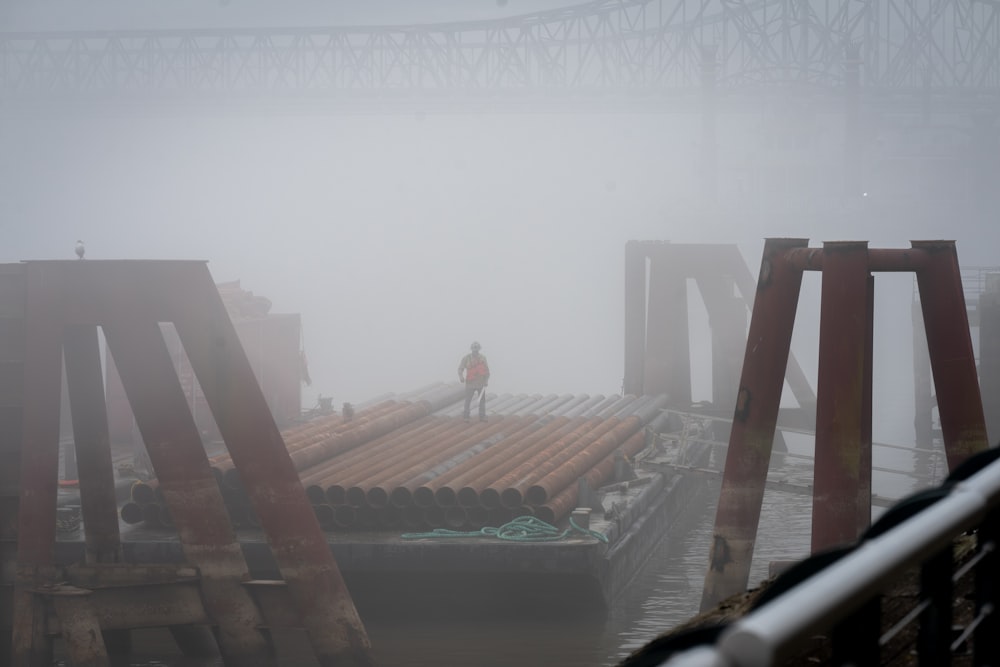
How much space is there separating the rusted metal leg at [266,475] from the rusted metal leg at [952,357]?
16.7 feet

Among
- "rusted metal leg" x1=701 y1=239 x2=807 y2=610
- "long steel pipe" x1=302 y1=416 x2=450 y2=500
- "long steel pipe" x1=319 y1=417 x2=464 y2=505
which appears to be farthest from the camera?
"long steel pipe" x1=302 y1=416 x2=450 y2=500

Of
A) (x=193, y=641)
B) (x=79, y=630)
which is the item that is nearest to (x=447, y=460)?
(x=193, y=641)

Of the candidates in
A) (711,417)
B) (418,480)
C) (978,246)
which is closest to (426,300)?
(978,246)

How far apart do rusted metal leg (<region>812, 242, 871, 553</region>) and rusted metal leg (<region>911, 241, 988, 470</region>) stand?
2.25 feet

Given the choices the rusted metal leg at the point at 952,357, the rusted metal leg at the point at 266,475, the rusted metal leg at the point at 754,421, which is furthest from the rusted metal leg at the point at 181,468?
the rusted metal leg at the point at 952,357

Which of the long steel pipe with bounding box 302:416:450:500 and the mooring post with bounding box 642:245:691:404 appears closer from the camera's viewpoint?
the long steel pipe with bounding box 302:416:450:500

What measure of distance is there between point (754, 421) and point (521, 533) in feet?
11.9

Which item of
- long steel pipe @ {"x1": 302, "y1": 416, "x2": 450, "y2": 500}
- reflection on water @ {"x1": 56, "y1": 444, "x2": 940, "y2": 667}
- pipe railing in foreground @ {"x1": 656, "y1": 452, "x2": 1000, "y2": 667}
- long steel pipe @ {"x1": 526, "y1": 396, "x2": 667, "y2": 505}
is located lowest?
reflection on water @ {"x1": 56, "y1": 444, "x2": 940, "y2": 667}

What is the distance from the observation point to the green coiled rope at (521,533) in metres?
13.5

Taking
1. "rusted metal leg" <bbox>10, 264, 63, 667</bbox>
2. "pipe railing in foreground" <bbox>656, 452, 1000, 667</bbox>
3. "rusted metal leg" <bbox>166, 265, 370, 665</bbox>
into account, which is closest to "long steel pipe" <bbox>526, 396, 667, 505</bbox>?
"rusted metal leg" <bbox>166, 265, 370, 665</bbox>

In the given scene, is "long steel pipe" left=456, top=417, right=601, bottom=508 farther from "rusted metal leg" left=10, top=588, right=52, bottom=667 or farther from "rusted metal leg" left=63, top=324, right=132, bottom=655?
"rusted metal leg" left=10, top=588, right=52, bottom=667

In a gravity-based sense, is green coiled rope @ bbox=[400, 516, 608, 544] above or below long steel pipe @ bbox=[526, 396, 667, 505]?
below

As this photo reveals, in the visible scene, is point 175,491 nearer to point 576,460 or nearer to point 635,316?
point 576,460

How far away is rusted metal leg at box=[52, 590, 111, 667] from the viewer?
10.7m
